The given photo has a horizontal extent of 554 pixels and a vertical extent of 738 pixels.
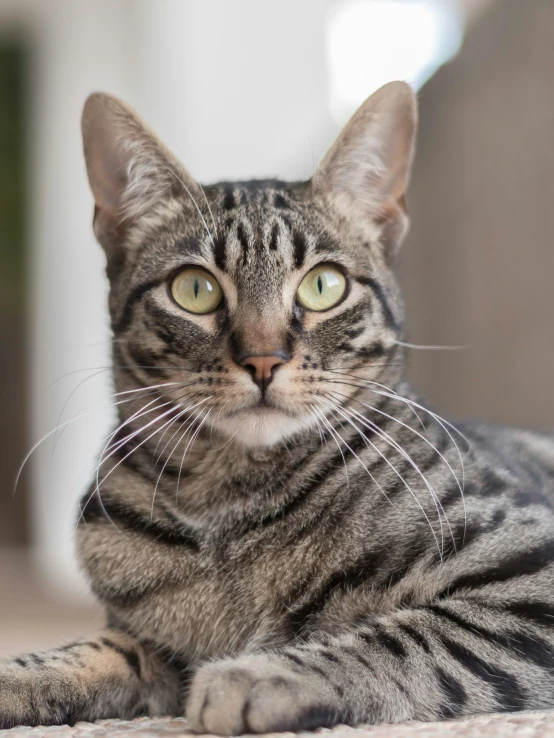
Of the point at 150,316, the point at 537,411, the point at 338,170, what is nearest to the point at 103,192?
the point at 150,316

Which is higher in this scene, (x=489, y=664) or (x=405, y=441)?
(x=405, y=441)

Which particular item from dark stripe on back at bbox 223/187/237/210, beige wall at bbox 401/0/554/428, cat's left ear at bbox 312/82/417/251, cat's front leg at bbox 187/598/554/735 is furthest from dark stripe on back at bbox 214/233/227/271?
beige wall at bbox 401/0/554/428

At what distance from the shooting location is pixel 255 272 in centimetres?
125

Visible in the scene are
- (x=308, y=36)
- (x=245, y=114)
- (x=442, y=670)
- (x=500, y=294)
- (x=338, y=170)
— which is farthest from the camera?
(x=245, y=114)

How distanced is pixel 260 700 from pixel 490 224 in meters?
2.25

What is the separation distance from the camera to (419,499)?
47.5 inches

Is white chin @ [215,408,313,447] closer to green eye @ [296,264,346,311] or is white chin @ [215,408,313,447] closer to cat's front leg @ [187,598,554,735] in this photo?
green eye @ [296,264,346,311]

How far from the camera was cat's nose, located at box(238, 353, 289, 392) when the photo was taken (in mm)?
1146

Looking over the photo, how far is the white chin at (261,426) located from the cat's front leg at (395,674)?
289 millimetres

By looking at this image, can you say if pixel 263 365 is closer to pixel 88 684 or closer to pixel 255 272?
pixel 255 272

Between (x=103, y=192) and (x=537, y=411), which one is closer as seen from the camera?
(x=103, y=192)

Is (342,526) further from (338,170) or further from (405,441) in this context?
(338,170)

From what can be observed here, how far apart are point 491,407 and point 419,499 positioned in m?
1.75

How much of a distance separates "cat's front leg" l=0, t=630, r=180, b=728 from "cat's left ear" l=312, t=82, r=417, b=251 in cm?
81
